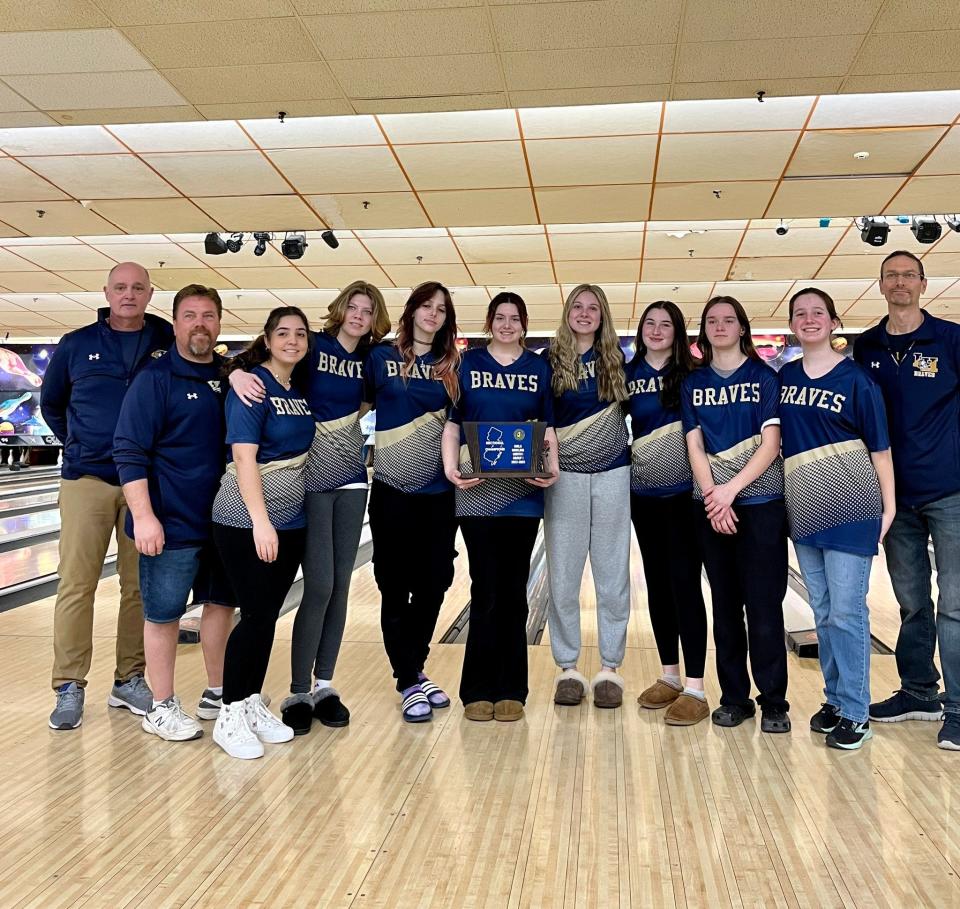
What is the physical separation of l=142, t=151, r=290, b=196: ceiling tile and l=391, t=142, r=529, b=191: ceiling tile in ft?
2.84

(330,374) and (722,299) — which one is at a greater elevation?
→ (722,299)

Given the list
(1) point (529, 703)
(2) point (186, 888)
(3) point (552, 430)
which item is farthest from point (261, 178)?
(2) point (186, 888)

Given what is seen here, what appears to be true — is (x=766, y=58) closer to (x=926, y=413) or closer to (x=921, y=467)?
(x=926, y=413)

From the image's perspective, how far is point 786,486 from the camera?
8.73 feet

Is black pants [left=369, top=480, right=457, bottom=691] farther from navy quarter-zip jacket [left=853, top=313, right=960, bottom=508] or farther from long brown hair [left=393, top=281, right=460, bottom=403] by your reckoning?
navy quarter-zip jacket [left=853, top=313, right=960, bottom=508]

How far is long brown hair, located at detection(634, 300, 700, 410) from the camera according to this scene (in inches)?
114

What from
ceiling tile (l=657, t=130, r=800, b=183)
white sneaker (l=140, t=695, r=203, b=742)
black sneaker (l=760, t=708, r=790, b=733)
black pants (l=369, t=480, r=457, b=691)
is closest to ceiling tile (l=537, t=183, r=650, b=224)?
ceiling tile (l=657, t=130, r=800, b=183)

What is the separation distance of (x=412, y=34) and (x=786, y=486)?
7.63 feet

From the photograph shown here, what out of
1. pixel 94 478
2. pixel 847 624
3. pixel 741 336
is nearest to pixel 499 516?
pixel 741 336

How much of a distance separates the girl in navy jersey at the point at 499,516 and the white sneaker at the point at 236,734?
2.19ft

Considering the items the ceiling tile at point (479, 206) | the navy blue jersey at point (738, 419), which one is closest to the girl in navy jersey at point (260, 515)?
the navy blue jersey at point (738, 419)

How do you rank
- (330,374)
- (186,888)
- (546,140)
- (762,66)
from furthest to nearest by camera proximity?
(546,140), (762,66), (330,374), (186,888)

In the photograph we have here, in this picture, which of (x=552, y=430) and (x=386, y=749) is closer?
(x=386, y=749)

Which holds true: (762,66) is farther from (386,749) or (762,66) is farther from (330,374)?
(386,749)
